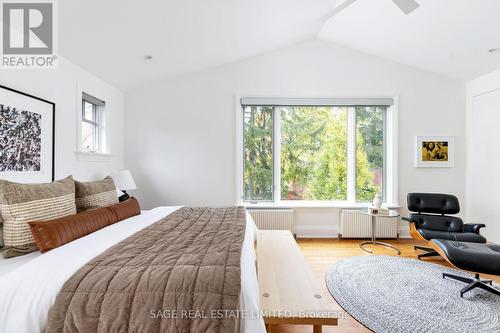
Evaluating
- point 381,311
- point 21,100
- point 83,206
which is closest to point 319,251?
point 381,311

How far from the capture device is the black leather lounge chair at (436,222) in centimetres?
270

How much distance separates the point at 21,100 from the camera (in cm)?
194

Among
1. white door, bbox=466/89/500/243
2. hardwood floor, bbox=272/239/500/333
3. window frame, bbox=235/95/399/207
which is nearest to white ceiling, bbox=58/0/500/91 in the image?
white door, bbox=466/89/500/243

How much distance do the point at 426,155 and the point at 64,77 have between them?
4926 mm

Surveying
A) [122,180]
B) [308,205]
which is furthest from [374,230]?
[122,180]

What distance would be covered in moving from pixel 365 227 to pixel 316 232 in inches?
29.1

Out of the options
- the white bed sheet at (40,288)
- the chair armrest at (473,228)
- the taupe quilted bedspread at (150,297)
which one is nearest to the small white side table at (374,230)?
the chair armrest at (473,228)

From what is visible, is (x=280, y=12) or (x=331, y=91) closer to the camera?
(x=280, y=12)

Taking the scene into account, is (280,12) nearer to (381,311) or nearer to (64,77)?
(64,77)

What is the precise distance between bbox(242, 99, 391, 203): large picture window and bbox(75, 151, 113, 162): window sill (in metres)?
1.99

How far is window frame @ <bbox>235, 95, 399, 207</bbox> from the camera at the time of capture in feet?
12.3

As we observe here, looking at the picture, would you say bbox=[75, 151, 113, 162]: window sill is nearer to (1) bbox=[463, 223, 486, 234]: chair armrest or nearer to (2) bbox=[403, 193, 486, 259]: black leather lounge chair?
(2) bbox=[403, 193, 486, 259]: black leather lounge chair

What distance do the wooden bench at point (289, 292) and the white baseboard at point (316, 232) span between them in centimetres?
175

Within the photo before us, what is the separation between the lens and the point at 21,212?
1491 mm
